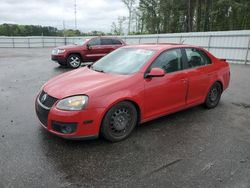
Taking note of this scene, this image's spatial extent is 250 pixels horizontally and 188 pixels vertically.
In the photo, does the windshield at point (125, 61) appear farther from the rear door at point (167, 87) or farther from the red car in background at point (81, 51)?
the red car in background at point (81, 51)

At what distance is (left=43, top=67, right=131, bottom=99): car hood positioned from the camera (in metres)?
3.61

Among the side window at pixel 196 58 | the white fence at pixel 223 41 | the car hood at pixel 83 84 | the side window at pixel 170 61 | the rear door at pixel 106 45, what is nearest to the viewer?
the car hood at pixel 83 84

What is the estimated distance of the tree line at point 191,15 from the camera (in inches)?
1058

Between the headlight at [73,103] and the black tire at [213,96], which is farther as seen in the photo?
the black tire at [213,96]

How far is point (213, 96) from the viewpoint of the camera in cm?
561

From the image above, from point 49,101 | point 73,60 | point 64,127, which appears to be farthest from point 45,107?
point 73,60

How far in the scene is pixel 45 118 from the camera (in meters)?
3.67

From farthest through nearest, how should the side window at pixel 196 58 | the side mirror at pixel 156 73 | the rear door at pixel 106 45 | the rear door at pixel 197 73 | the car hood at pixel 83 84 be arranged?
the rear door at pixel 106 45 < the side window at pixel 196 58 < the rear door at pixel 197 73 < the side mirror at pixel 156 73 < the car hood at pixel 83 84

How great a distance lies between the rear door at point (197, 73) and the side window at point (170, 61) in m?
0.21

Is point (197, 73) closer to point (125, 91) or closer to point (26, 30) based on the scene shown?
point (125, 91)

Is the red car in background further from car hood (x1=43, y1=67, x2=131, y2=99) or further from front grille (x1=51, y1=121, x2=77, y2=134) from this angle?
front grille (x1=51, y1=121, x2=77, y2=134)

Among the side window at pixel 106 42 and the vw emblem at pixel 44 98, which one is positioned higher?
the side window at pixel 106 42

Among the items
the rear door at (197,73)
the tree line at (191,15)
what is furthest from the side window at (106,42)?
the tree line at (191,15)

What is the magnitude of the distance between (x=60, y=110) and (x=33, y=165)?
798 mm
